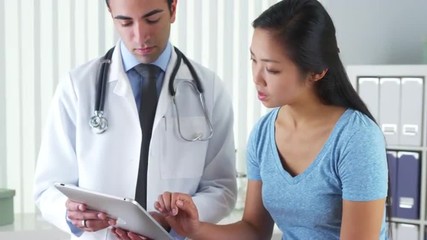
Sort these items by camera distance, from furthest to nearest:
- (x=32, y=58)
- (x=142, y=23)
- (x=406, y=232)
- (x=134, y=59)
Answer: (x=406, y=232) → (x=32, y=58) → (x=134, y=59) → (x=142, y=23)

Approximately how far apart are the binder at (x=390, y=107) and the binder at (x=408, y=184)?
101 mm

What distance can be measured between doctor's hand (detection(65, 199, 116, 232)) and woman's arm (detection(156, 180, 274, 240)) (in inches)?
5.6

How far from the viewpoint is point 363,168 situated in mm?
1096

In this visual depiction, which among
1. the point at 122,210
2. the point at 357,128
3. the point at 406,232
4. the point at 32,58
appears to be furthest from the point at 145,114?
the point at 406,232

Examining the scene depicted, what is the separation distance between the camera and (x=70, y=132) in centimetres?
154

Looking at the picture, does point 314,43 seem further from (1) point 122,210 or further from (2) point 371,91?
(2) point 371,91

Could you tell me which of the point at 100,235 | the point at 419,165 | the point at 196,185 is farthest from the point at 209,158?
the point at 419,165

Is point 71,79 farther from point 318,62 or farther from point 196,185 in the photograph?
point 318,62

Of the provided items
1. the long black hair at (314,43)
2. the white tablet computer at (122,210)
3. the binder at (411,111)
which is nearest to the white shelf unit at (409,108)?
the binder at (411,111)

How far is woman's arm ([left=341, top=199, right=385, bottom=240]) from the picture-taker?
1098 mm

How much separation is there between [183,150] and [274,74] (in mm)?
462

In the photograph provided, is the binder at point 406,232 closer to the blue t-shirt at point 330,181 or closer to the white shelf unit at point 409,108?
the white shelf unit at point 409,108

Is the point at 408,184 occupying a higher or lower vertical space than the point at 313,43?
lower

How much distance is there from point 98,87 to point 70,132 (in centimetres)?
15
